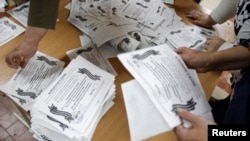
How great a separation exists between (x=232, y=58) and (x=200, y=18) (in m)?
0.34

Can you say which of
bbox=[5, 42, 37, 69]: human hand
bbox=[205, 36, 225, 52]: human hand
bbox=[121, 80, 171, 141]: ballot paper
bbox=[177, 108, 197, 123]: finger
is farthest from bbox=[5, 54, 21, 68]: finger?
bbox=[205, 36, 225, 52]: human hand

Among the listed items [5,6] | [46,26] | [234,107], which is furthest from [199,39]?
[5,6]

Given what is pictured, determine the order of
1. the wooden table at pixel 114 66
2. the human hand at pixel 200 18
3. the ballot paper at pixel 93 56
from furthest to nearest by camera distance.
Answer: the human hand at pixel 200 18
the ballot paper at pixel 93 56
the wooden table at pixel 114 66

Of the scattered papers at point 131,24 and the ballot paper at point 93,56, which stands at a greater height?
the scattered papers at point 131,24

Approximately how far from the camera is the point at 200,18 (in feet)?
3.50

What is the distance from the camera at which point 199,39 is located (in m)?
0.98

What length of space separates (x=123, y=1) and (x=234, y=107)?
66 cm

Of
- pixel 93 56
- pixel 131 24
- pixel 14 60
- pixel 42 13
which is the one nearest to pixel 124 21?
pixel 131 24

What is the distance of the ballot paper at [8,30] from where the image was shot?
0.94 meters

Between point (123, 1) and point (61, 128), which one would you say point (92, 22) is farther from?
point (61, 128)

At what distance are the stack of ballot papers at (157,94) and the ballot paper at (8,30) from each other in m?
0.47

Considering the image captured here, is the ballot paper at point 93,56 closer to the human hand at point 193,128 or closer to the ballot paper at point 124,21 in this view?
the ballot paper at point 124,21

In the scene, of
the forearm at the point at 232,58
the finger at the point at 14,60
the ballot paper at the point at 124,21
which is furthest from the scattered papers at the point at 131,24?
the finger at the point at 14,60

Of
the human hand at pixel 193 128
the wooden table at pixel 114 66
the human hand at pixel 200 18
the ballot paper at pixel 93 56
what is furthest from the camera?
the human hand at pixel 200 18
